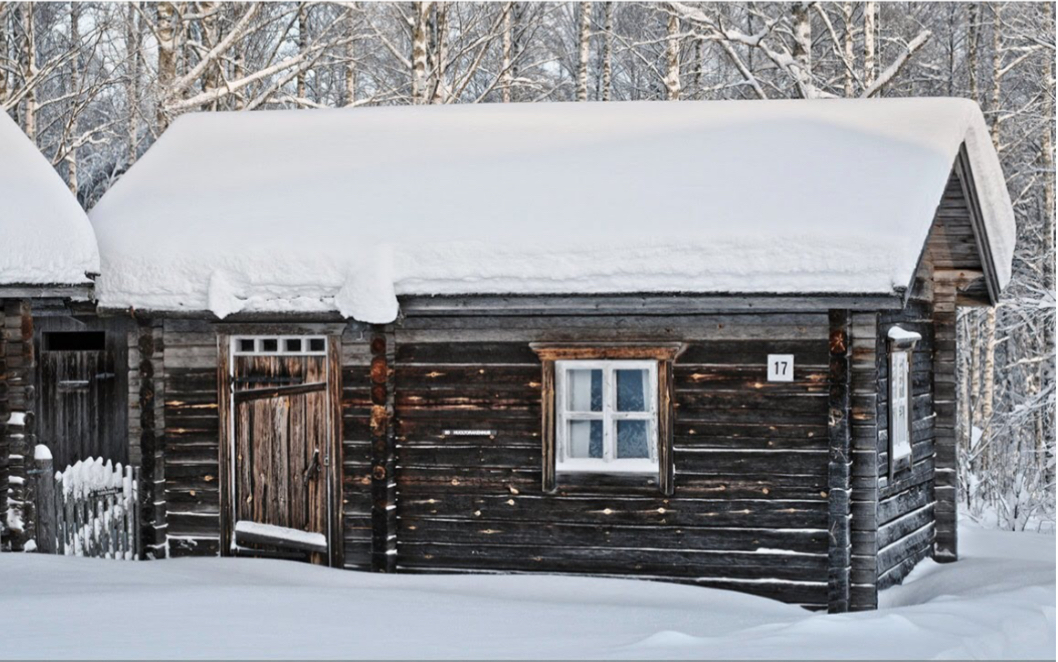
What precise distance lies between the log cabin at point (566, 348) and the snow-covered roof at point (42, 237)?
0.40 m

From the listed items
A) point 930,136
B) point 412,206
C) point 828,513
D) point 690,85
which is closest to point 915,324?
point 930,136

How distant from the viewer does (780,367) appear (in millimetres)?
10211

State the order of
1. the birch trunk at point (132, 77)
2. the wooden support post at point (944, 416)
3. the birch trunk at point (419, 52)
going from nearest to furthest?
the wooden support post at point (944, 416), the birch trunk at point (419, 52), the birch trunk at point (132, 77)

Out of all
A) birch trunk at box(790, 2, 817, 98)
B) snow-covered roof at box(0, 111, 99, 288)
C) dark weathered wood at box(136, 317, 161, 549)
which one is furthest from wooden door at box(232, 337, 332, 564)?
birch trunk at box(790, 2, 817, 98)

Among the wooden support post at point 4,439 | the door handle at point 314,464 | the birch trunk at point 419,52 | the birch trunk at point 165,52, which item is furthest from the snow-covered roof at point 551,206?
the birch trunk at point 419,52

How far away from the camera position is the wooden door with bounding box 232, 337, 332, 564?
11.2 metres

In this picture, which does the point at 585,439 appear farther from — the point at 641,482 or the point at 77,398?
the point at 77,398

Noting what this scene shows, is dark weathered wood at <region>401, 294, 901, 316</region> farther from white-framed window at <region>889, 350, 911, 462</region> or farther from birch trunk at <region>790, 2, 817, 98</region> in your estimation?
birch trunk at <region>790, 2, 817, 98</region>

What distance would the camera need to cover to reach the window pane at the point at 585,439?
10.6 metres

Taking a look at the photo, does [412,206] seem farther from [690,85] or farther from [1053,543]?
[690,85]

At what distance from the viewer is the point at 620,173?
1133 cm

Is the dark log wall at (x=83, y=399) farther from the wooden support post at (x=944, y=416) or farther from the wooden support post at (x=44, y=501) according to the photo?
the wooden support post at (x=944, y=416)

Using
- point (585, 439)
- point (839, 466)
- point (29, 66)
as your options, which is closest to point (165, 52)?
point (29, 66)

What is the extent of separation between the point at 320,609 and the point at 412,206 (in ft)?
12.3
